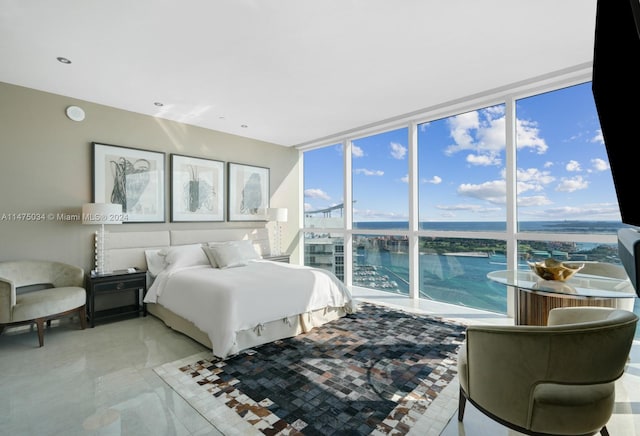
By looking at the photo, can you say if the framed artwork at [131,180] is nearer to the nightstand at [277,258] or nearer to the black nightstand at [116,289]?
the black nightstand at [116,289]

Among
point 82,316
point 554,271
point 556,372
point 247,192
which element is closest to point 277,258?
point 247,192

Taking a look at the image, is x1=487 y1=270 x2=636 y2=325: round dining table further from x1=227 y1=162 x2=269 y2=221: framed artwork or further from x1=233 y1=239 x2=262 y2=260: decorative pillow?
x1=227 y1=162 x2=269 y2=221: framed artwork

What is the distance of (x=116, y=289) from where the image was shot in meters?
3.81

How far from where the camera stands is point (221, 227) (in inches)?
210

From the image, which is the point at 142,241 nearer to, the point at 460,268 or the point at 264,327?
the point at 264,327

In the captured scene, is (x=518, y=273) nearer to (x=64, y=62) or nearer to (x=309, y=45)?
(x=309, y=45)

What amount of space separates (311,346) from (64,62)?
3.65 metres

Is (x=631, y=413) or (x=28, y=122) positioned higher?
(x=28, y=122)

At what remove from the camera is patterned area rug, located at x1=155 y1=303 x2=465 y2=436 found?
194cm

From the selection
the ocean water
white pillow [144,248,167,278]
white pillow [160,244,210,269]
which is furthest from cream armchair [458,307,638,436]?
white pillow [144,248,167,278]

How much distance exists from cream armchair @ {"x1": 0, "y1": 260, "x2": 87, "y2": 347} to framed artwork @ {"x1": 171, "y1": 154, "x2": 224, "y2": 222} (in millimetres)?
1508

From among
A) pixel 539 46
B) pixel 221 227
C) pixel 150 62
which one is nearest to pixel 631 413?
pixel 539 46

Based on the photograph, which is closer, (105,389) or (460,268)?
(105,389)

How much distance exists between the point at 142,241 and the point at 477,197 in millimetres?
4599
